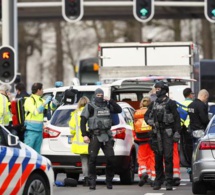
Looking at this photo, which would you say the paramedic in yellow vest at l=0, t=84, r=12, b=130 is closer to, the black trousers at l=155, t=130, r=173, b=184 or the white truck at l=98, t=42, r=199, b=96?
the black trousers at l=155, t=130, r=173, b=184

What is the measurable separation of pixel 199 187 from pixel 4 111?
185 inches

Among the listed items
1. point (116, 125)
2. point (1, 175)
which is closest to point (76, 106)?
point (116, 125)

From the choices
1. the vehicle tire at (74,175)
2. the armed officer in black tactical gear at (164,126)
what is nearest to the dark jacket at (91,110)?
the armed officer in black tactical gear at (164,126)

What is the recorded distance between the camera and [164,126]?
17703 mm

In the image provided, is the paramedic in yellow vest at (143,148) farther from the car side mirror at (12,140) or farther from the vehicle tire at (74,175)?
the car side mirror at (12,140)

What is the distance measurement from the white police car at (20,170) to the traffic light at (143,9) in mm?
19989

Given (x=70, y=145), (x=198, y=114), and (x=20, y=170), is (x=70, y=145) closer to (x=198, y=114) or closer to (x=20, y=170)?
(x=198, y=114)

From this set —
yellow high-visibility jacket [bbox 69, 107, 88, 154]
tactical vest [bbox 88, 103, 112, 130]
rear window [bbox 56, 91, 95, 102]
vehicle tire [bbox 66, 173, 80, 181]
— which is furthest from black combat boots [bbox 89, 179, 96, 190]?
rear window [bbox 56, 91, 95, 102]

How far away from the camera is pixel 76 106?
1905 cm

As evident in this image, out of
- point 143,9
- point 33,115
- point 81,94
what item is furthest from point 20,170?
point 143,9

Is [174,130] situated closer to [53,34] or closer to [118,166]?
[118,166]

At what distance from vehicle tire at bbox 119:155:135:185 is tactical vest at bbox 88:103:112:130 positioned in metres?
1.44

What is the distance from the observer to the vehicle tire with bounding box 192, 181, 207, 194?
16.4 meters

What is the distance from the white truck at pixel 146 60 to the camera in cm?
2930
